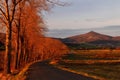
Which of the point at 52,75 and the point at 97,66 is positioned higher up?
the point at 52,75

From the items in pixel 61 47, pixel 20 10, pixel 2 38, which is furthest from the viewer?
pixel 61 47

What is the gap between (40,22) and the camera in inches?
2249

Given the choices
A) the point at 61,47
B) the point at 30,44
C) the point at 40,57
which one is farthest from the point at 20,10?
the point at 61,47

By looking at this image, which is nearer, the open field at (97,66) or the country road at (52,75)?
the country road at (52,75)

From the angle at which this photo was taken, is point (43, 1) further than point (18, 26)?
No

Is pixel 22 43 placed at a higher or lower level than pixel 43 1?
lower

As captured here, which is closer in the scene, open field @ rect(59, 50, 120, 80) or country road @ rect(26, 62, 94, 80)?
country road @ rect(26, 62, 94, 80)

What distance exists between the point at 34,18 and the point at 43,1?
61.3 feet

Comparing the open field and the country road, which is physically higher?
the country road

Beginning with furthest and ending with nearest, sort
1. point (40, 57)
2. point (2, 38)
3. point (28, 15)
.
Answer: point (40, 57), point (2, 38), point (28, 15)

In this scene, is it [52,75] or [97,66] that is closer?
[52,75]

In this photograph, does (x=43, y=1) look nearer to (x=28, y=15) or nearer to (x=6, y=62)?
(x=6, y=62)

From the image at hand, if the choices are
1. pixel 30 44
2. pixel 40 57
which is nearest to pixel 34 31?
pixel 30 44

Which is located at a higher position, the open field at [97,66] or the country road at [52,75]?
the country road at [52,75]
